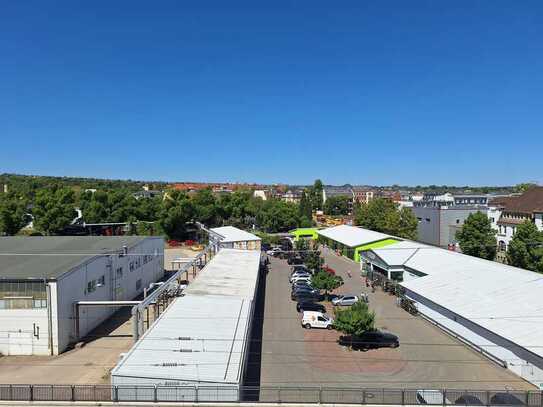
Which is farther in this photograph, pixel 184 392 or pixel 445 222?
pixel 445 222

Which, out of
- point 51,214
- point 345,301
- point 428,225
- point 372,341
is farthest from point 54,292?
point 428,225

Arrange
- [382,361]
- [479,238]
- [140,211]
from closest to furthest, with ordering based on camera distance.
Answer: [382,361], [479,238], [140,211]

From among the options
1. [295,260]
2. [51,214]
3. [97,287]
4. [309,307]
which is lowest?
[309,307]

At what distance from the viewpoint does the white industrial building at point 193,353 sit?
791 centimetres

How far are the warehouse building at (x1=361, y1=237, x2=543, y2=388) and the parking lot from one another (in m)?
0.43

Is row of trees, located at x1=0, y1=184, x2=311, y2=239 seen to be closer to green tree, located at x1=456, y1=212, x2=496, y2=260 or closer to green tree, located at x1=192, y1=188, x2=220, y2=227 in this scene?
green tree, located at x1=192, y1=188, x2=220, y2=227

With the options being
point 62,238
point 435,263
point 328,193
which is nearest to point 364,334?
point 435,263

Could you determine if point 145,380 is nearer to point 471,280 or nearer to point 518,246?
point 471,280

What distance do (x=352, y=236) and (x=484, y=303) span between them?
1790 centimetres

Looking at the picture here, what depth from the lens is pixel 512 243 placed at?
20.8m

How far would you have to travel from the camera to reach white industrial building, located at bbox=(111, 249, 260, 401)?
7906 millimetres

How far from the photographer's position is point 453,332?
1397 cm

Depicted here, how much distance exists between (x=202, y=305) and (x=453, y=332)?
8.57 meters

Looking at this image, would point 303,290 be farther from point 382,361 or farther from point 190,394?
point 190,394
